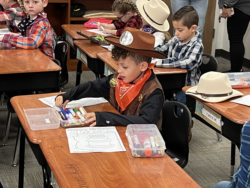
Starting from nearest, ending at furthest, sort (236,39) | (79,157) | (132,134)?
(79,157) < (132,134) < (236,39)

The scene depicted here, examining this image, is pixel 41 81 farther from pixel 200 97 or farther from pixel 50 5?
pixel 50 5

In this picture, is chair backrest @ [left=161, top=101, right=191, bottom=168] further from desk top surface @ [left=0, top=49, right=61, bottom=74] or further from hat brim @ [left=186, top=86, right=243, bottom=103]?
desk top surface @ [left=0, top=49, right=61, bottom=74]

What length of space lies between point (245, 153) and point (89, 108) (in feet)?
3.78

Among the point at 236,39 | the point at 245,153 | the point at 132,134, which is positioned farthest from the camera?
the point at 236,39

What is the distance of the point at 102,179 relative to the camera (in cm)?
132

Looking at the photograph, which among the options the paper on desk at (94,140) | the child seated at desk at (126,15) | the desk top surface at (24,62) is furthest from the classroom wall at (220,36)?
the paper on desk at (94,140)

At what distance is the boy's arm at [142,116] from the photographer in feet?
5.72

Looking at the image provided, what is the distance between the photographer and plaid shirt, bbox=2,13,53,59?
3.19 meters

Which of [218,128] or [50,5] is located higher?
[50,5]

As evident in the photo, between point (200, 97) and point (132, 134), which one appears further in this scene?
point (200, 97)

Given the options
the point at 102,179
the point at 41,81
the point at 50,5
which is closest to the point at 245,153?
the point at 102,179

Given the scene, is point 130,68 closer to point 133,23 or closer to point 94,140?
point 94,140

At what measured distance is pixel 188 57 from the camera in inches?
116

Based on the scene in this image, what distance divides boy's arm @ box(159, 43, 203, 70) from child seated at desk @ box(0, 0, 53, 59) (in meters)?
1.10
